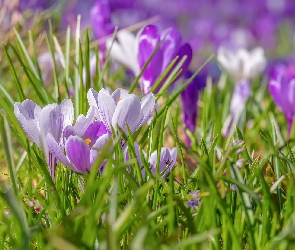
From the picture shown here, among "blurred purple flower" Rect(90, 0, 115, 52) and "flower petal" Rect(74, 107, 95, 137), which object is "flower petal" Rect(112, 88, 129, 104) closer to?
"flower petal" Rect(74, 107, 95, 137)

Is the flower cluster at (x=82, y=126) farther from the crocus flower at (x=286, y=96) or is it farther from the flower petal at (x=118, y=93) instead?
the crocus flower at (x=286, y=96)

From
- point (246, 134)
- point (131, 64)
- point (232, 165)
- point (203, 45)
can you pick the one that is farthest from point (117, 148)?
point (203, 45)

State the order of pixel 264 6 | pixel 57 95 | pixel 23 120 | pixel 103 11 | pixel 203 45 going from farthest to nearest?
1. pixel 264 6
2. pixel 203 45
3. pixel 103 11
4. pixel 57 95
5. pixel 23 120

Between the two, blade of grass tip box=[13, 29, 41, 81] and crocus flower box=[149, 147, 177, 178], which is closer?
crocus flower box=[149, 147, 177, 178]

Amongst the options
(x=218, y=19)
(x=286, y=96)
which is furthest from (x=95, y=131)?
(x=218, y=19)

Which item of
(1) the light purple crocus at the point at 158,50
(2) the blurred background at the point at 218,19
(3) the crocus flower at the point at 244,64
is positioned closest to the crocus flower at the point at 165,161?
(1) the light purple crocus at the point at 158,50

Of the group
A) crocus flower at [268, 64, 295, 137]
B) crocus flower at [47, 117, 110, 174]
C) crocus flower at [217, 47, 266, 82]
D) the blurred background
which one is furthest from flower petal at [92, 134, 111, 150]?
the blurred background

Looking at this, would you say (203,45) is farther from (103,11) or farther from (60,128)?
(60,128)

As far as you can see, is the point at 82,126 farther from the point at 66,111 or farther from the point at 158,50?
the point at 158,50
